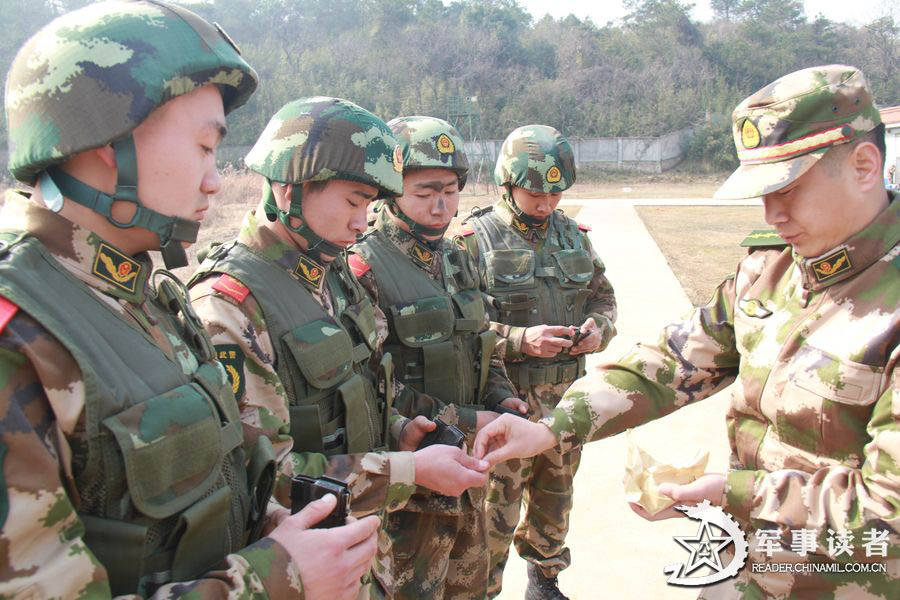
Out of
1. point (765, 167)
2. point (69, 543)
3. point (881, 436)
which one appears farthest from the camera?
point (765, 167)

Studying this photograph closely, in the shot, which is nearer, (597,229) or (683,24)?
(597,229)

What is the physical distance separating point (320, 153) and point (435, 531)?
1.74m

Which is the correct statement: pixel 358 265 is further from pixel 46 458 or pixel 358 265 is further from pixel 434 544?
pixel 46 458

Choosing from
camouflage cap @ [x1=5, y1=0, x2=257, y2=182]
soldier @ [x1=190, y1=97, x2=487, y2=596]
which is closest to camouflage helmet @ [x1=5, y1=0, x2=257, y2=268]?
camouflage cap @ [x1=5, y1=0, x2=257, y2=182]

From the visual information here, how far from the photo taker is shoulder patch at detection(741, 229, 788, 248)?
2.36m

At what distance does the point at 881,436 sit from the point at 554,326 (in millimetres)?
2144

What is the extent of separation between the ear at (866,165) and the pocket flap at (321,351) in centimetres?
167

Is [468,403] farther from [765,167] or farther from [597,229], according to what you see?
[597,229]

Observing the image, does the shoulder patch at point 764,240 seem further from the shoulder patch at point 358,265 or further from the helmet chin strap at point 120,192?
the helmet chin strap at point 120,192

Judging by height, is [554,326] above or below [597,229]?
above

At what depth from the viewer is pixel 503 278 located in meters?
4.04

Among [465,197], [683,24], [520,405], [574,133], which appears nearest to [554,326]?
[520,405]

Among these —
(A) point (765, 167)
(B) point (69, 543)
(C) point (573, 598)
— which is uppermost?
(A) point (765, 167)

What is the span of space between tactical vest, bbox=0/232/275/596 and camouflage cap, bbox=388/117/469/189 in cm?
186
